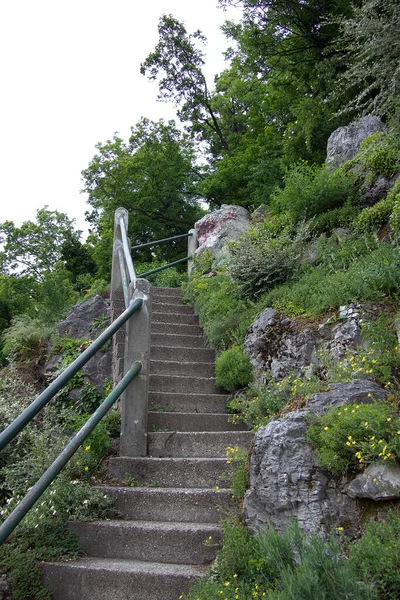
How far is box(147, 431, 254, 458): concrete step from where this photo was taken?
440cm

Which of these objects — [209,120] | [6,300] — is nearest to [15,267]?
[6,300]

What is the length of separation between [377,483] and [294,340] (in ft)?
7.87

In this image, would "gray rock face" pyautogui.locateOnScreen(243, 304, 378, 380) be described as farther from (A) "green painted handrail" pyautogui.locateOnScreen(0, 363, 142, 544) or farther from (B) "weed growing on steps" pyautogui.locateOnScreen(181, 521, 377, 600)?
(B) "weed growing on steps" pyautogui.locateOnScreen(181, 521, 377, 600)

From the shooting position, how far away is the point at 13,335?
9.03 m

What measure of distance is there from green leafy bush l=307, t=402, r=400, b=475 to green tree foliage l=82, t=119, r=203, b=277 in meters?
14.8

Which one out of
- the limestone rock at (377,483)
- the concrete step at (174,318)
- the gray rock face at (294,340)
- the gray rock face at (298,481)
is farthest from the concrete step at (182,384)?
the limestone rock at (377,483)

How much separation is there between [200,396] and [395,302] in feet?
6.93

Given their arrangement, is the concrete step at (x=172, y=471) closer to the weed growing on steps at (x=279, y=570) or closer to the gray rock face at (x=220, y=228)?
the weed growing on steps at (x=279, y=570)

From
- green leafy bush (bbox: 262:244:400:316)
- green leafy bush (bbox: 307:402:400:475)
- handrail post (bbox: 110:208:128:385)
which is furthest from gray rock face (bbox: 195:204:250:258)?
green leafy bush (bbox: 307:402:400:475)

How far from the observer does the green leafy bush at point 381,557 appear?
2219 millimetres

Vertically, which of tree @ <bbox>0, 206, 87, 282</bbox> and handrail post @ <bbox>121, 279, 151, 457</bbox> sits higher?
tree @ <bbox>0, 206, 87, 282</bbox>

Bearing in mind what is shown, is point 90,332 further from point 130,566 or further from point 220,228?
point 130,566

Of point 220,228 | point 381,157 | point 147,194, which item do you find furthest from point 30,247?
point 381,157

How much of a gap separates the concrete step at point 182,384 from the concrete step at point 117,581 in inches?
91.8
